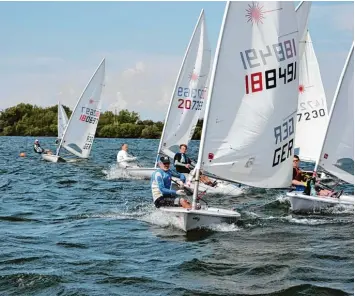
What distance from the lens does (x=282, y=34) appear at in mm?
14508

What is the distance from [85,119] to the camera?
3706 centimetres

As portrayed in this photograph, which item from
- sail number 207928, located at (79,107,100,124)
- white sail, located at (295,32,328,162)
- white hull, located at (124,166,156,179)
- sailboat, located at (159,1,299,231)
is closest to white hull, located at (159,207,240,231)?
sailboat, located at (159,1,299,231)

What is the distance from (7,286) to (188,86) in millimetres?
17361

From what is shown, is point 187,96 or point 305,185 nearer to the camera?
point 305,185

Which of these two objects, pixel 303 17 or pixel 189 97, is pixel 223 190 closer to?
pixel 189 97

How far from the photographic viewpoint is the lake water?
1036cm

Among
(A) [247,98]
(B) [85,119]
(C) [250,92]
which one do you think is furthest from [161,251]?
(B) [85,119]

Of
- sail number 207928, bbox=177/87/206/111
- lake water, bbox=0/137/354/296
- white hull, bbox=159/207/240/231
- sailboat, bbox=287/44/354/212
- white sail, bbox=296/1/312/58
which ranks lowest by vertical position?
lake water, bbox=0/137/354/296

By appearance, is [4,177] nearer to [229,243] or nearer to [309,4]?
[309,4]

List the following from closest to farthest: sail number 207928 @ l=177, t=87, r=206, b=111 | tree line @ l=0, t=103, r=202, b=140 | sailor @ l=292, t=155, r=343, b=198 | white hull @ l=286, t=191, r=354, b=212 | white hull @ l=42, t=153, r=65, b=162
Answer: white hull @ l=286, t=191, r=354, b=212, sailor @ l=292, t=155, r=343, b=198, sail number 207928 @ l=177, t=87, r=206, b=111, white hull @ l=42, t=153, r=65, b=162, tree line @ l=0, t=103, r=202, b=140

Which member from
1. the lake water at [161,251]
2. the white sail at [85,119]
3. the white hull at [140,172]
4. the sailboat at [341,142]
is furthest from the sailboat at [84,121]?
the sailboat at [341,142]

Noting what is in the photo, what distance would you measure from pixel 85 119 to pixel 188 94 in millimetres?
11928

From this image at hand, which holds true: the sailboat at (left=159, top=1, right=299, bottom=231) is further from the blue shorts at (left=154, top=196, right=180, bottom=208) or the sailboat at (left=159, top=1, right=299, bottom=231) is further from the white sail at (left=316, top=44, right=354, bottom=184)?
the white sail at (left=316, top=44, right=354, bottom=184)

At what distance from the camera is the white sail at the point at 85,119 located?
1436 inches
